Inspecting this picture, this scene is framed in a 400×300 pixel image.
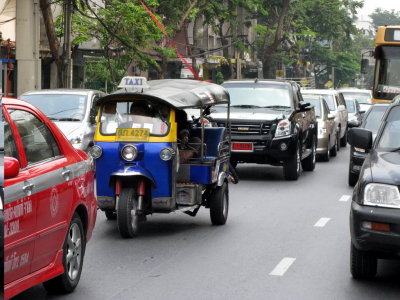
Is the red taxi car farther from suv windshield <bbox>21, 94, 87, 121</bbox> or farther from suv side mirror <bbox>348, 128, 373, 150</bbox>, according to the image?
suv windshield <bbox>21, 94, 87, 121</bbox>

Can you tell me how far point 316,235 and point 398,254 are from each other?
3577 millimetres

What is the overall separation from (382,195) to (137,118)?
4035mm

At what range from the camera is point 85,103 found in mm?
18234

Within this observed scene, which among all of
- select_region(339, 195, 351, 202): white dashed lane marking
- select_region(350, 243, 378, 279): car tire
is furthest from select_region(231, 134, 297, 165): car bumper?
select_region(350, 243, 378, 279): car tire

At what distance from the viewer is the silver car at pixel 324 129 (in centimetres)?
2292

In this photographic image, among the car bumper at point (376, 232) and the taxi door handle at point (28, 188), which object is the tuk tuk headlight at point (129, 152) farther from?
the taxi door handle at point (28, 188)

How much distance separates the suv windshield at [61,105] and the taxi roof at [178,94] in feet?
20.2

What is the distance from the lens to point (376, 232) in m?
7.58

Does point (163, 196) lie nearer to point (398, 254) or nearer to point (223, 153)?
→ point (223, 153)

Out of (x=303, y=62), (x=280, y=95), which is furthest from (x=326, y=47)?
(x=280, y=95)

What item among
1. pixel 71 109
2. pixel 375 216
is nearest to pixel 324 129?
pixel 71 109

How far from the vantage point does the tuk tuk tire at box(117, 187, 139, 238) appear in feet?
34.4

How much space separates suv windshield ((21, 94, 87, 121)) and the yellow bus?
9262mm

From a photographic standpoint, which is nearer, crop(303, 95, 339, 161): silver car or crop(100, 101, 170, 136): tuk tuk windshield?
crop(100, 101, 170, 136): tuk tuk windshield
